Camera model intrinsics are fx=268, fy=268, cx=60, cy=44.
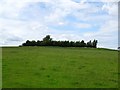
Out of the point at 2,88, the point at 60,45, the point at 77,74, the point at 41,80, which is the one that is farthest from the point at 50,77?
the point at 60,45

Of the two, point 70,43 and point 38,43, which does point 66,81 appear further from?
point 70,43

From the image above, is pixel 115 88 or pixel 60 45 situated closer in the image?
pixel 115 88

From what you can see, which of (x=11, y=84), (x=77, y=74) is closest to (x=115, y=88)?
(x=77, y=74)

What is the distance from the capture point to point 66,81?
1750 cm

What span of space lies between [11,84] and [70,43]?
168ft

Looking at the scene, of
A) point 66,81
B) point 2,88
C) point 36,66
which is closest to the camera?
point 2,88

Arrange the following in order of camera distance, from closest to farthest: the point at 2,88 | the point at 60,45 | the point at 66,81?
1. the point at 2,88
2. the point at 66,81
3. the point at 60,45

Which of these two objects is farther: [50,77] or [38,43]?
[38,43]

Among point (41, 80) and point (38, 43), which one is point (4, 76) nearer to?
point (41, 80)

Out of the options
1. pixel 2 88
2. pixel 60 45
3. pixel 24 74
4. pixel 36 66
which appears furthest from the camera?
A: pixel 60 45

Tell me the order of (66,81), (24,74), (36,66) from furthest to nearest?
(36,66) < (24,74) < (66,81)

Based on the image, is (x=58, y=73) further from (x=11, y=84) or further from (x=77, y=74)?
(x=11, y=84)

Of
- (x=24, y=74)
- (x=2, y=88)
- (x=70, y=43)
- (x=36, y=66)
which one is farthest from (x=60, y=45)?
(x=2, y=88)

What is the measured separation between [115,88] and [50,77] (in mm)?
4726
